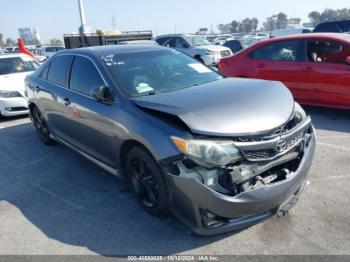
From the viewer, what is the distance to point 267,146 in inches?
110

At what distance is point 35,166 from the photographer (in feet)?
16.7

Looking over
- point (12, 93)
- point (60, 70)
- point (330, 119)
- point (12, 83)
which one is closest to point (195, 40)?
point (12, 83)

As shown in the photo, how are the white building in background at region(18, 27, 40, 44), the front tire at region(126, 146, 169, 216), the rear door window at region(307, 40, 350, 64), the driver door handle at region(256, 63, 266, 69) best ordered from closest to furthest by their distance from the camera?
1. the front tire at region(126, 146, 169, 216)
2. the rear door window at region(307, 40, 350, 64)
3. the driver door handle at region(256, 63, 266, 69)
4. the white building in background at region(18, 27, 40, 44)

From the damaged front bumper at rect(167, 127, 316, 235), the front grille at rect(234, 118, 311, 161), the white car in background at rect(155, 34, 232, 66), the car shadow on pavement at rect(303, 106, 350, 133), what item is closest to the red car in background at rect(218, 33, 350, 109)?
the car shadow on pavement at rect(303, 106, 350, 133)

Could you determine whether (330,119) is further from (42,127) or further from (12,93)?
(12,93)

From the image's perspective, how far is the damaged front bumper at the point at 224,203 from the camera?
8.72ft

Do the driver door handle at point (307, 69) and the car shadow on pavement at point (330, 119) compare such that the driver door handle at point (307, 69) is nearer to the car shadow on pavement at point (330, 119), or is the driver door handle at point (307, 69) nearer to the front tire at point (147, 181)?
the car shadow on pavement at point (330, 119)

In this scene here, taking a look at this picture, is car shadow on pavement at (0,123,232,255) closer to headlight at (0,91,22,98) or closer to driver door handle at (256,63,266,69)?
headlight at (0,91,22,98)

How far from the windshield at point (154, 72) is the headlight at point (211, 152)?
3.65 feet

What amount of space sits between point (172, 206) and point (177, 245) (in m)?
0.34

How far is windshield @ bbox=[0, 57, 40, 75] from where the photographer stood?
342 inches

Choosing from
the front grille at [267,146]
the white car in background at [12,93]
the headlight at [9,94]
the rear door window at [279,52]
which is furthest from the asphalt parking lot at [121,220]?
the headlight at [9,94]

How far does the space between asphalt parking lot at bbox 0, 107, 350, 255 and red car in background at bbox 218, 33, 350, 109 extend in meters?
1.41

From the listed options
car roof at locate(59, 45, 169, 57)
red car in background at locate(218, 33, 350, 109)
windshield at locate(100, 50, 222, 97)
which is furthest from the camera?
red car in background at locate(218, 33, 350, 109)
